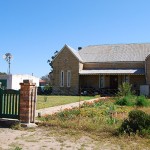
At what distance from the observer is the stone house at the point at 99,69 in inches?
1612

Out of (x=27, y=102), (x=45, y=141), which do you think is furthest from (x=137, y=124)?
(x=27, y=102)

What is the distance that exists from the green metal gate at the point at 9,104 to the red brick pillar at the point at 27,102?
27 centimetres

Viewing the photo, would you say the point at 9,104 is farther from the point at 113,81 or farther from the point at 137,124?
the point at 113,81

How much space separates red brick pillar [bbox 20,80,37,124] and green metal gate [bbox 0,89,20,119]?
27 centimetres

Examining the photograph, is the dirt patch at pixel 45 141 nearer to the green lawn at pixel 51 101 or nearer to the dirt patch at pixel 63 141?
the dirt patch at pixel 63 141

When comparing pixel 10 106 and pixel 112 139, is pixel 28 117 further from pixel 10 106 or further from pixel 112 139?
pixel 112 139

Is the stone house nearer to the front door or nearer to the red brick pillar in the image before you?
the front door

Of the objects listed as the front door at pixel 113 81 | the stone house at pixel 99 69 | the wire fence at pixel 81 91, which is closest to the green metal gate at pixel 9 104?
the wire fence at pixel 81 91

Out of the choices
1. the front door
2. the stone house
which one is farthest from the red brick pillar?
the front door

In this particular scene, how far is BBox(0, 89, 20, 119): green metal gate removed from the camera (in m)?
12.3

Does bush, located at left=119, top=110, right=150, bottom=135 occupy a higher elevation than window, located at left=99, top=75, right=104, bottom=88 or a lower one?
lower

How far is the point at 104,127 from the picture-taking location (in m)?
11.1

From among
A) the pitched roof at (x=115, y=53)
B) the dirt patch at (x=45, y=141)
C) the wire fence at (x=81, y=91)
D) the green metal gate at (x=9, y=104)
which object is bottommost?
the dirt patch at (x=45, y=141)

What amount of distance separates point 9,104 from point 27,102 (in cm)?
85
